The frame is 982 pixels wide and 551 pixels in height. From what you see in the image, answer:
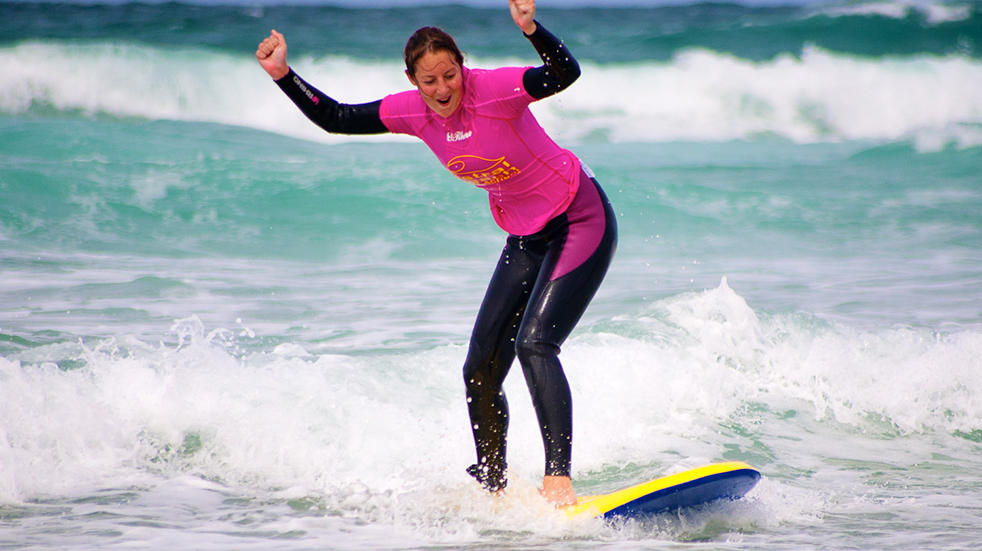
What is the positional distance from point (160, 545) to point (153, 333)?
3303mm

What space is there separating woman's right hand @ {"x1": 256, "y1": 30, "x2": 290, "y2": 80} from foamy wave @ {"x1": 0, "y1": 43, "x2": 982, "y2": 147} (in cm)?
1416

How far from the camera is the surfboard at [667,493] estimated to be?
3.18 meters

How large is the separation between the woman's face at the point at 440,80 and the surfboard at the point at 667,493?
1496mm

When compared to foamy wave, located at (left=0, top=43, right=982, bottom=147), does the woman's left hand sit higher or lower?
lower

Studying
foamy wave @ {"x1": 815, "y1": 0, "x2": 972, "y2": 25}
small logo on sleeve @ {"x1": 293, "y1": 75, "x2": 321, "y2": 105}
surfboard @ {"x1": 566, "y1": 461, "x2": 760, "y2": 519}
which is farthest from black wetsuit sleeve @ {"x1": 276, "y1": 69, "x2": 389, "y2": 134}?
foamy wave @ {"x1": 815, "y1": 0, "x2": 972, "y2": 25}

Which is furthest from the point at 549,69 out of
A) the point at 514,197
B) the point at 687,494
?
the point at 687,494

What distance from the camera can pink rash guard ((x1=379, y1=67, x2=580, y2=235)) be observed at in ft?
10.1

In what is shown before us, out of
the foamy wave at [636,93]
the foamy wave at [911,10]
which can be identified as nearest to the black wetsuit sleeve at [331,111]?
the foamy wave at [636,93]

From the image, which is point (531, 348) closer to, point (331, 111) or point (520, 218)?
point (520, 218)

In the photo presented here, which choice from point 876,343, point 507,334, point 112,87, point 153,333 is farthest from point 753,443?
point 112,87

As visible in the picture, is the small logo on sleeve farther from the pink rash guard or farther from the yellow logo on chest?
the yellow logo on chest

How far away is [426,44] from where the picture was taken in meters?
2.94

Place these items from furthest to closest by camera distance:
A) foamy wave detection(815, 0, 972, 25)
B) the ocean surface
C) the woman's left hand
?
foamy wave detection(815, 0, 972, 25) < the ocean surface < the woman's left hand

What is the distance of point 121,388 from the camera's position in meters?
4.78
